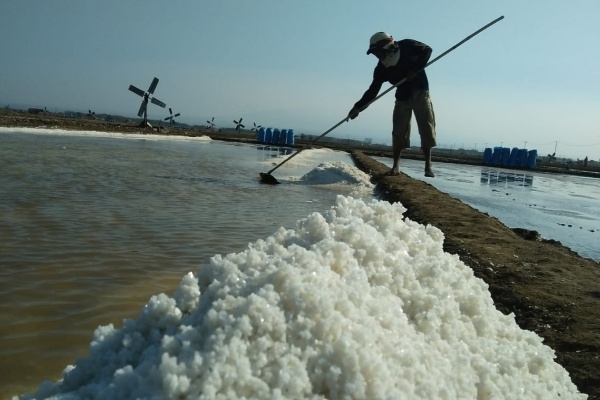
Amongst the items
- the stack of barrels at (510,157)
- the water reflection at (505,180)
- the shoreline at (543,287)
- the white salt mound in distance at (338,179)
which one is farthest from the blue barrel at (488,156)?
the shoreline at (543,287)

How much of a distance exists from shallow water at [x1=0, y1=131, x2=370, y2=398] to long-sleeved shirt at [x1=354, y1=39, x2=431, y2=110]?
170 centimetres

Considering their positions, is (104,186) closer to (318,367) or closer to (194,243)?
(194,243)

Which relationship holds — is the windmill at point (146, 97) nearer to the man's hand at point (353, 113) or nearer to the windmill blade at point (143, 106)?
the windmill blade at point (143, 106)

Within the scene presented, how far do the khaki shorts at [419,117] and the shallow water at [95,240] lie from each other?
1.45 meters

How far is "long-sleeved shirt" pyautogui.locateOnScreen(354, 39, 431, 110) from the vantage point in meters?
8.04

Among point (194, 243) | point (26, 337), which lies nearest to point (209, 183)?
point (194, 243)

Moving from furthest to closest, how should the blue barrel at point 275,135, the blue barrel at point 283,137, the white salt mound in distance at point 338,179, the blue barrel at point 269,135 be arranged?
the blue barrel at point 275,135
the blue barrel at point 269,135
the blue barrel at point 283,137
the white salt mound in distance at point 338,179

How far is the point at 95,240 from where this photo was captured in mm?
4117

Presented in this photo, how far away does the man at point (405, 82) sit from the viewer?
796 cm

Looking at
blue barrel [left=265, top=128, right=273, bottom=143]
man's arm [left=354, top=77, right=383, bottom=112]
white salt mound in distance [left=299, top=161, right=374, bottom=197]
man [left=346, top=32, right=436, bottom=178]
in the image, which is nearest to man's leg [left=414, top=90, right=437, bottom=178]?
man [left=346, top=32, right=436, bottom=178]

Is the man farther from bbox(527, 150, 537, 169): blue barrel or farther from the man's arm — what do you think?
bbox(527, 150, 537, 169): blue barrel

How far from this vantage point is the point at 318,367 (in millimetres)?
1326

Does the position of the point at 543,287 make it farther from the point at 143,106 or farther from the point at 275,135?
the point at 143,106

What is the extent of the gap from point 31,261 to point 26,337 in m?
1.27
